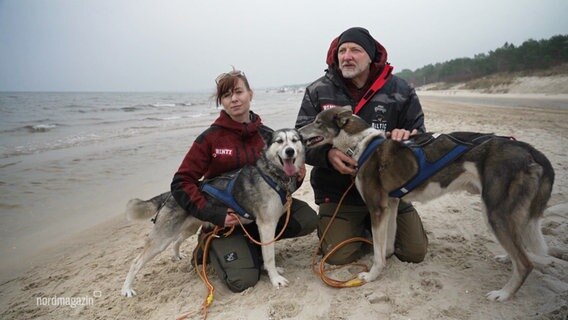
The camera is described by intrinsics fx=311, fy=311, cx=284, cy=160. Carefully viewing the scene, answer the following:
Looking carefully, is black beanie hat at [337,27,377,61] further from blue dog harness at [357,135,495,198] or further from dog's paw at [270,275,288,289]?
dog's paw at [270,275,288,289]

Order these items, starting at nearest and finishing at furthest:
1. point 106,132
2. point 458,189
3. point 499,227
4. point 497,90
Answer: point 499,227 < point 458,189 < point 106,132 < point 497,90

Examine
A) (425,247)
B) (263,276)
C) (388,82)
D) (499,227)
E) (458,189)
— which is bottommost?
(263,276)

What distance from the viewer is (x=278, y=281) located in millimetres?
3443

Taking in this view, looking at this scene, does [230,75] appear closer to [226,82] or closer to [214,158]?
[226,82]

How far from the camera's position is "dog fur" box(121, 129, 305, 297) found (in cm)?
353

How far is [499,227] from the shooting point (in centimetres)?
276

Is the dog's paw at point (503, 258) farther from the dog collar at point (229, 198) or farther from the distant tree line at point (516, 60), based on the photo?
the distant tree line at point (516, 60)

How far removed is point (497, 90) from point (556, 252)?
40872 mm

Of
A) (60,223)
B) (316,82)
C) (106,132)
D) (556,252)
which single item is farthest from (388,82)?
(106,132)

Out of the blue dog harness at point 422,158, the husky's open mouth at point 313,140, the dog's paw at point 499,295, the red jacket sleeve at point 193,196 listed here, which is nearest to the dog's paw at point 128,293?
the red jacket sleeve at point 193,196

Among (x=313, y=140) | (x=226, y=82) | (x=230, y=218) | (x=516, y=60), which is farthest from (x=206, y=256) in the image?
(x=516, y=60)

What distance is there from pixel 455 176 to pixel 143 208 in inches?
137

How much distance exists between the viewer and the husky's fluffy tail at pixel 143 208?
12.2ft

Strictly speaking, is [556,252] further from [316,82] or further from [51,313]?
[51,313]
